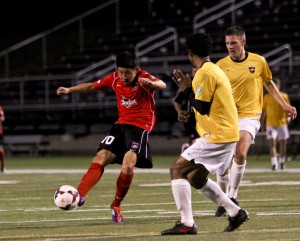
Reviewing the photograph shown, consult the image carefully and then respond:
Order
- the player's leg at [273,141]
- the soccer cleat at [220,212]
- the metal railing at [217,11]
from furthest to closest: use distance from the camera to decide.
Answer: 1. the metal railing at [217,11]
2. the player's leg at [273,141]
3. the soccer cleat at [220,212]

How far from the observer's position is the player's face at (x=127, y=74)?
1302 cm

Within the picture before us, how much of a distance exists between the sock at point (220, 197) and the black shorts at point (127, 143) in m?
2.40

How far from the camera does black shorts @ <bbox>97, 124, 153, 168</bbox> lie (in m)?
13.2

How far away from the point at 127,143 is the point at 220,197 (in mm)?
2587

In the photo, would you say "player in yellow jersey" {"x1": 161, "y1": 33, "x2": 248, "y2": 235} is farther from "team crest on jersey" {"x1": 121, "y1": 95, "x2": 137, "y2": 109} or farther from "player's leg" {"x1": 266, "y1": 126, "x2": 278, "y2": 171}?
"player's leg" {"x1": 266, "y1": 126, "x2": 278, "y2": 171}

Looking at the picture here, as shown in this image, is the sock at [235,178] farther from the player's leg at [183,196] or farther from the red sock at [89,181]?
the player's leg at [183,196]

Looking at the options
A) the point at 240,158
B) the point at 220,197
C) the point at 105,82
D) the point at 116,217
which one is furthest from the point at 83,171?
the point at 220,197

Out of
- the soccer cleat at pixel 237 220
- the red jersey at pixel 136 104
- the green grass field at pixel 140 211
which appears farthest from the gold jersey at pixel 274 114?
the soccer cleat at pixel 237 220

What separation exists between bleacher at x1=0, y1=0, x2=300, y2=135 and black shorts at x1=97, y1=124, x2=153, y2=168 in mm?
20080

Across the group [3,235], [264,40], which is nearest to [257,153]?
[264,40]

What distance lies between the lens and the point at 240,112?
46.5 ft

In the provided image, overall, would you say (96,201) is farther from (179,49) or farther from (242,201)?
(179,49)

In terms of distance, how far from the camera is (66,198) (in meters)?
11.8

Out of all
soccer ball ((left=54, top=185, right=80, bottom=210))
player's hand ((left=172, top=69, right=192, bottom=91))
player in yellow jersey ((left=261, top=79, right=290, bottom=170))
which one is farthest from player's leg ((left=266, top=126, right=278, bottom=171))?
player's hand ((left=172, top=69, right=192, bottom=91))
